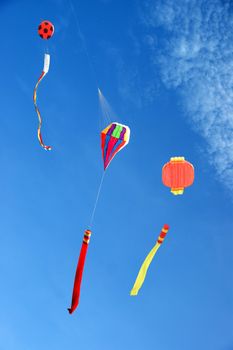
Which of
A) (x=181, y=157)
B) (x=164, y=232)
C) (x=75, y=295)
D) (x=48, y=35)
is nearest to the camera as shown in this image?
(x=75, y=295)

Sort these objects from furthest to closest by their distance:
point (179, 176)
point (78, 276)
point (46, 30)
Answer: point (179, 176) < point (46, 30) < point (78, 276)

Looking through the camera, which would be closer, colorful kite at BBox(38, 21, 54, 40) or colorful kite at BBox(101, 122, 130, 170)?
colorful kite at BBox(38, 21, 54, 40)

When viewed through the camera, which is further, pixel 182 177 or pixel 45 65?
pixel 182 177

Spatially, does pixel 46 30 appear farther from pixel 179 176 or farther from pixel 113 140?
pixel 179 176

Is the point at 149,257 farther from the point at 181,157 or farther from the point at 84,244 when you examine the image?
the point at 181,157

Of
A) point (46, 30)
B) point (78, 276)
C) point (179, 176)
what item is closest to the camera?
point (78, 276)

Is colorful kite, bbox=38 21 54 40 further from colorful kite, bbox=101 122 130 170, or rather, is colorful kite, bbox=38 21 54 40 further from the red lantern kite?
the red lantern kite

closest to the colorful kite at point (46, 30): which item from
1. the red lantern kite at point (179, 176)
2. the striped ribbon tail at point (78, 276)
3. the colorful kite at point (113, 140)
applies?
the colorful kite at point (113, 140)

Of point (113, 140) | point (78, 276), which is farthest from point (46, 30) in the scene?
point (78, 276)

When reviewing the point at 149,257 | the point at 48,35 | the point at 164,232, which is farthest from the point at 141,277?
the point at 48,35

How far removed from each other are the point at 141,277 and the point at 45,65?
26.1 feet

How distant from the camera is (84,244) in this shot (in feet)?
38.7

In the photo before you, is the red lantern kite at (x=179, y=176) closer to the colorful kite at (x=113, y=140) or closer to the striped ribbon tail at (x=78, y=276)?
the colorful kite at (x=113, y=140)

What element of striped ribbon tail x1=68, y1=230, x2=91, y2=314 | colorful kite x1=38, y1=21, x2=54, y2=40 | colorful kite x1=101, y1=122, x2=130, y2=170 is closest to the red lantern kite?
colorful kite x1=101, y1=122, x2=130, y2=170
